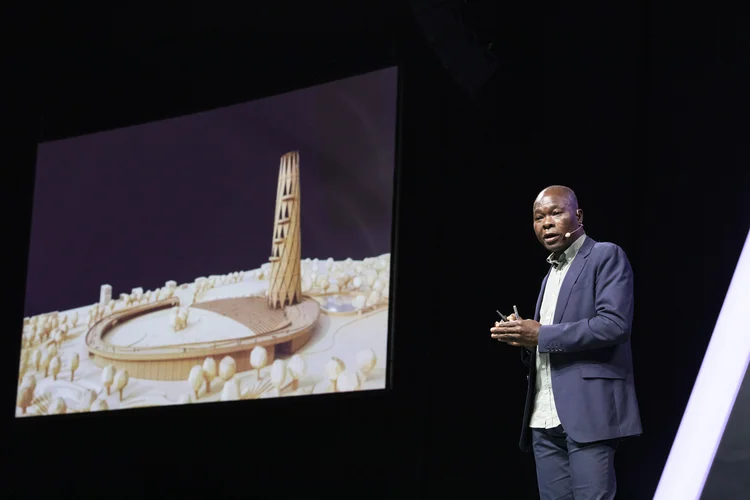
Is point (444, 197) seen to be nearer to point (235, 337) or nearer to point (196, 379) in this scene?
point (235, 337)

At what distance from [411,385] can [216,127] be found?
70.4 inches

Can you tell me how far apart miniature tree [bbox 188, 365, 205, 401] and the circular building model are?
32 mm

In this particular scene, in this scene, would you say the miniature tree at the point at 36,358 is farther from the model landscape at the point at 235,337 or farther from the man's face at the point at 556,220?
the man's face at the point at 556,220

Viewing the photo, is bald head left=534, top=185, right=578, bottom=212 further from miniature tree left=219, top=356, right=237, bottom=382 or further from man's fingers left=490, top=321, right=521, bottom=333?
miniature tree left=219, top=356, right=237, bottom=382

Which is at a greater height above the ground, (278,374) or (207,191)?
(207,191)

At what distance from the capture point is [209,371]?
401cm

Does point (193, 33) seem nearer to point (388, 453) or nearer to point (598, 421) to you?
point (388, 453)

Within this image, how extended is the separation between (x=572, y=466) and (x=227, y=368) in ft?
8.05

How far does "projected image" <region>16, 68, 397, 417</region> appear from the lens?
12.9ft

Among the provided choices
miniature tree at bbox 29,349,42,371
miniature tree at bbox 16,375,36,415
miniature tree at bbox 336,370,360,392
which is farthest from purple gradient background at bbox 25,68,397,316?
miniature tree at bbox 336,370,360,392

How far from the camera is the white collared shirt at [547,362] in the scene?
77.7 inches

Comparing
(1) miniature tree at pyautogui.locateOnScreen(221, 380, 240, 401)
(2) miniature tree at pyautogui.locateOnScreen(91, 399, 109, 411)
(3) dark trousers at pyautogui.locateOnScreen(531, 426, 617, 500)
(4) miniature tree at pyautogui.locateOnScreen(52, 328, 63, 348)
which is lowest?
(3) dark trousers at pyautogui.locateOnScreen(531, 426, 617, 500)

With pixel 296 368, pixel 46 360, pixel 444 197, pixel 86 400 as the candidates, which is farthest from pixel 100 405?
pixel 444 197

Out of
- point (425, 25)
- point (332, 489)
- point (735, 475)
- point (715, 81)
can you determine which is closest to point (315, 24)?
point (425, 25)
